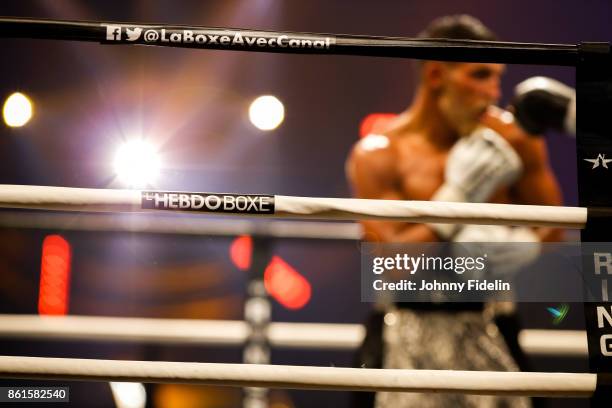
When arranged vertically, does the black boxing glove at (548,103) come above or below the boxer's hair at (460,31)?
below

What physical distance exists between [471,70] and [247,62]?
207cm

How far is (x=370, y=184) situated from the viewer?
80.9 inches

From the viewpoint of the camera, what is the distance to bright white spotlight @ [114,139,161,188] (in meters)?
2.34

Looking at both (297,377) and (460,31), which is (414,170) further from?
(297,377)

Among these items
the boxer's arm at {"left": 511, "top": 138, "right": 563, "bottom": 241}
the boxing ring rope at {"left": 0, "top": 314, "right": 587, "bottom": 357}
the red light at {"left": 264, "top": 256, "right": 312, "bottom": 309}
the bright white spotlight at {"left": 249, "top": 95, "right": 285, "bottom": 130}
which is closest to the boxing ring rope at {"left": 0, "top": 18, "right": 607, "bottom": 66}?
the boxer's arm at {"left": 511, "top": 138, "right": 563, "bottom": 241}

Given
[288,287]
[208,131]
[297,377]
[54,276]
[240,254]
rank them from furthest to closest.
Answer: [208,131] → [288,287] → [240,254] → [54,276] → [297,377]

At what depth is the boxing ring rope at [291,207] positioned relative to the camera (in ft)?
3.84

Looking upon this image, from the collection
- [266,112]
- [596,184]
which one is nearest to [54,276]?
[266,112]

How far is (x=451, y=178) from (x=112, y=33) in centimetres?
121

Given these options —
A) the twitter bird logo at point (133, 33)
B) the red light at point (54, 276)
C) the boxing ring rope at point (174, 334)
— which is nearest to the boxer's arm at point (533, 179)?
the boxing ring rope at point (174, 334)

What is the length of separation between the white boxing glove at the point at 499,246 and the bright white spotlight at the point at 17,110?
2084 millimetres

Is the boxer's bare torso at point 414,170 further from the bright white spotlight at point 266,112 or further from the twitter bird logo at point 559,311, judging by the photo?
the bright white spotlight at point 266,112

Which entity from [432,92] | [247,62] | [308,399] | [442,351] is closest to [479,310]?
[442,351]

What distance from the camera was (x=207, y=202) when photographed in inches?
46.4
